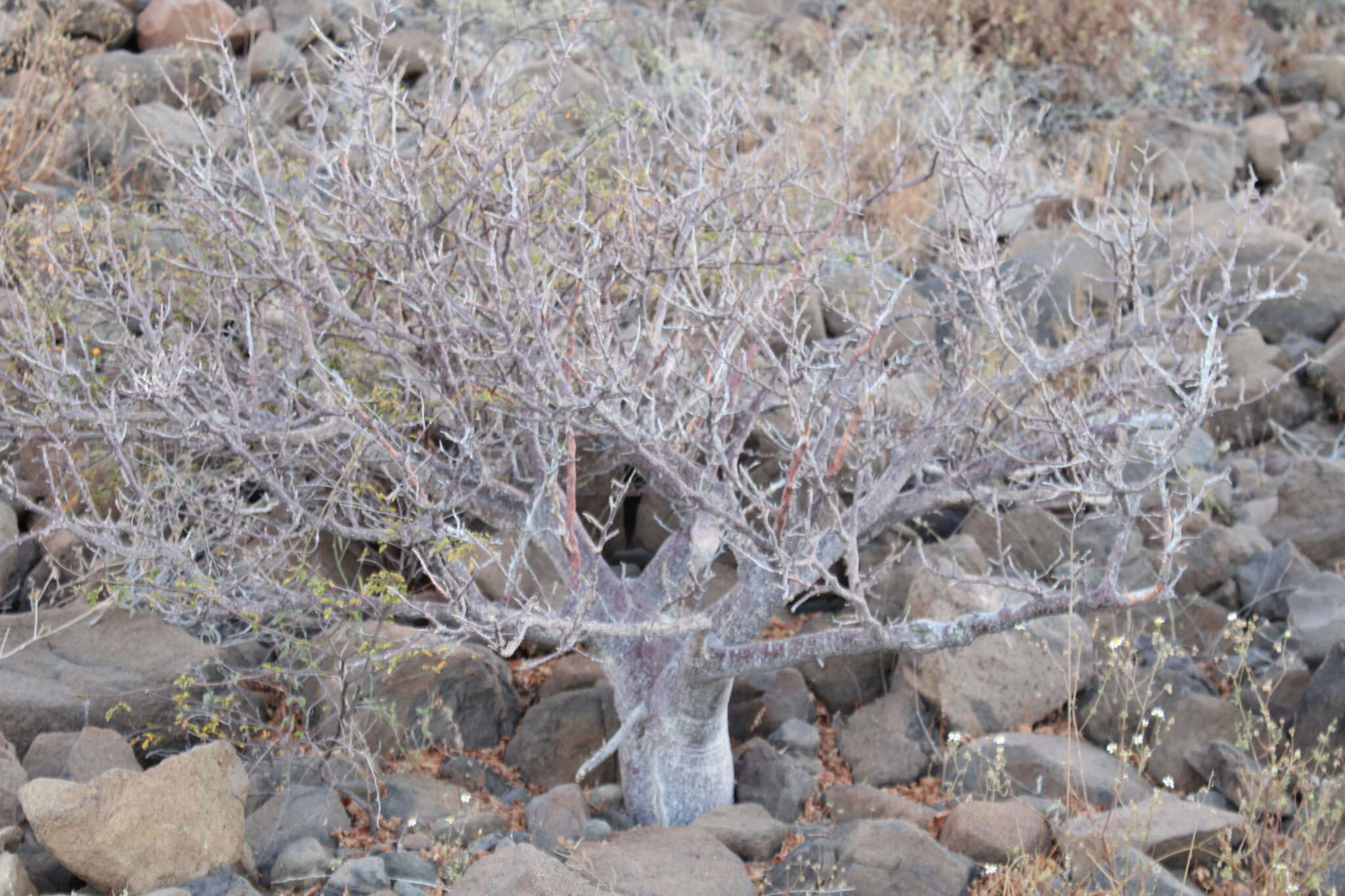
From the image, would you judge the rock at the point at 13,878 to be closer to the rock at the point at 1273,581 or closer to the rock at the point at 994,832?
the rock at the point at 994,832

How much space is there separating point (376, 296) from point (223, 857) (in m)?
Answer: 2.00

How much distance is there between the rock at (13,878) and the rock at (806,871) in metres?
2.00

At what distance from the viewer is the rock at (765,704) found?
4941 mm

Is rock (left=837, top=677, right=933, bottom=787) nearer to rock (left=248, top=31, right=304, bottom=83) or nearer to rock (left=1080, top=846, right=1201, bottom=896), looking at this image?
rock (left=1080, top=846, right=1201, bottom=896)

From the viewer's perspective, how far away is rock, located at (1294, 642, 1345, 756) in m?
4.23

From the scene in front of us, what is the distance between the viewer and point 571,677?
510cm

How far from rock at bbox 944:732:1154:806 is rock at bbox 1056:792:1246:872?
0.28 m

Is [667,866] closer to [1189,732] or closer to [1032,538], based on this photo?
[1189,732]

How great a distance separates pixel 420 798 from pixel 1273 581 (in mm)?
3723

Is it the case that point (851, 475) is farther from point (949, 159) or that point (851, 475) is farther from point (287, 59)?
point (287, 59)

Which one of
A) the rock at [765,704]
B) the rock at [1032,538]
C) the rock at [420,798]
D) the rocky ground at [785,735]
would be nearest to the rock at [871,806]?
the rocky ground at [785,735]

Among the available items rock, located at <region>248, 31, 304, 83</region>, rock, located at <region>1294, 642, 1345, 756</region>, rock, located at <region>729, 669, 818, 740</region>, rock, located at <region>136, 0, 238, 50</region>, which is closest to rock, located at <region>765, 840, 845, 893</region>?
rock, located at <region>729, 669, 818, 740</region>

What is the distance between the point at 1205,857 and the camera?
3.84 metres

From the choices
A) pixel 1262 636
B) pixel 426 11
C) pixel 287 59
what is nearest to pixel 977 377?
pixel 1262 636
